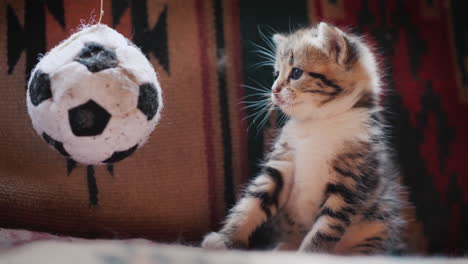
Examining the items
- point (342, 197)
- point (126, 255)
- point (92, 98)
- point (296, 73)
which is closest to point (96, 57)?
point (92, 98)

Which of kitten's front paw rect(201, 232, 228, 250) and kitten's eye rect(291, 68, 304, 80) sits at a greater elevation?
kitten's eye rect(291, 68, 304, 80)

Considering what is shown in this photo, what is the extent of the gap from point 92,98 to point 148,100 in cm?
10

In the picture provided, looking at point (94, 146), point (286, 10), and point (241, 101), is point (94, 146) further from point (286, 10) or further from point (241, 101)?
point (286, 10)

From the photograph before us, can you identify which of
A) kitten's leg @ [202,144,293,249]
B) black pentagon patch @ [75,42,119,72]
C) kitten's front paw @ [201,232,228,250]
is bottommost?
kitten's front paw @ [201,232,228,250]

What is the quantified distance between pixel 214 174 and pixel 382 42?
60cm

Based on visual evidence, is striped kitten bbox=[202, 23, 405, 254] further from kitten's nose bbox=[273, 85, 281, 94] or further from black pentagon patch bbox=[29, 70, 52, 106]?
black pentagon patch bbox=[29, 70, 52, 106]

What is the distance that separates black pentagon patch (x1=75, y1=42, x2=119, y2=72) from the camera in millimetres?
854

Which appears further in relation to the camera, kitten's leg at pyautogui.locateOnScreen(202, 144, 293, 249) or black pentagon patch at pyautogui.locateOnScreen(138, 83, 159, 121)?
kitten's leg at pyautogui.locateOnScreen(202, 144, 293, 249)

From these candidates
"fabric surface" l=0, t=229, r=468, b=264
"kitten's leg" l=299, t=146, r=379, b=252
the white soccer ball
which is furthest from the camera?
"kitten's leg" l=299, t=146, r=379, b=252

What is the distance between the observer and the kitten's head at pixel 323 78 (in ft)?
3.59

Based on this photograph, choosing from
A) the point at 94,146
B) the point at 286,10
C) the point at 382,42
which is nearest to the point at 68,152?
the point at 94,146

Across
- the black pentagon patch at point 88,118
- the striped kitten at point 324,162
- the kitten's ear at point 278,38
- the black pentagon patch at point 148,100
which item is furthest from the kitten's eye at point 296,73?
the black pentagon patch at point 88,118

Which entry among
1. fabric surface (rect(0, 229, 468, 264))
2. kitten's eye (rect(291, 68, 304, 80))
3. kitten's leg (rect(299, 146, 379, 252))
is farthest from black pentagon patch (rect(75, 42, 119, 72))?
kitten's leg (rect(299, 146, 379, 252))

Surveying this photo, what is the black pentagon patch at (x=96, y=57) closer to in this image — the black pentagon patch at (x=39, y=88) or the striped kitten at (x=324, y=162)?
the black pentagon patch at (x=39, y=88)
